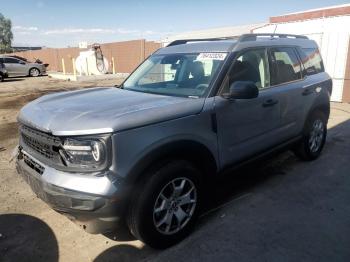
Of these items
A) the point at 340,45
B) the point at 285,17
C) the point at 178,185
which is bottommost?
the point at 178,185

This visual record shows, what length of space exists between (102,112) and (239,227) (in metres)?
1.80

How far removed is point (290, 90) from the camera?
14.1 feet

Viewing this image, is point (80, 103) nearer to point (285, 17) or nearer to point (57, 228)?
point (57, 228)

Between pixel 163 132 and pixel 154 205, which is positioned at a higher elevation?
pixel 163 132

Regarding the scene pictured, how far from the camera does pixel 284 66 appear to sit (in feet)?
14.3

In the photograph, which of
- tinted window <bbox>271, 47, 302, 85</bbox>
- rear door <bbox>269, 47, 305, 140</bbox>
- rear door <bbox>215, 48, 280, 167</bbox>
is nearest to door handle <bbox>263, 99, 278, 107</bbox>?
rear door <bbox>215, 48, 280, 167</bbox>

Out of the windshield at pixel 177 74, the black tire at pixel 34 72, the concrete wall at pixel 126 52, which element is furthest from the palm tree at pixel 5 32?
the windshield at pixel 177 74

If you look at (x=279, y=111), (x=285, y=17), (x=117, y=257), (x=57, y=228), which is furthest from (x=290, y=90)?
(x=285, y=17)

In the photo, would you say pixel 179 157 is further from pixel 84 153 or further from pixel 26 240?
pixel 26 240

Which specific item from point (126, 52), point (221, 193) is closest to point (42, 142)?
point (221, 193)

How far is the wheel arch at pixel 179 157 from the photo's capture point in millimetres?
2646

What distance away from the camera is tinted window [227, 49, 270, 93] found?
3.61 meters

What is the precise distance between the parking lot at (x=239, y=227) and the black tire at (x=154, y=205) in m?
0.13

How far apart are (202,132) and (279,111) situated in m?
1.47
